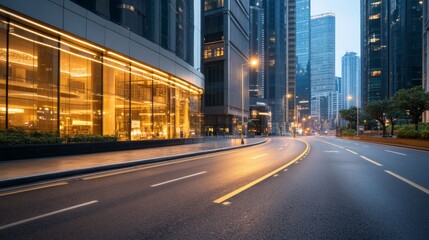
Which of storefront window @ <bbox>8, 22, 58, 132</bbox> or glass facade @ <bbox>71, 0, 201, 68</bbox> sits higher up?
glass facade @ <bbox>71, 0, 201, 68</bbox>

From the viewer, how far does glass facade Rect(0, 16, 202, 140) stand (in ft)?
55.8

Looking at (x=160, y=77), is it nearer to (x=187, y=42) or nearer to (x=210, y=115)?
(x=187, y=42)

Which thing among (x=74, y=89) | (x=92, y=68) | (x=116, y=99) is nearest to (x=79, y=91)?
(x=74, y=89)

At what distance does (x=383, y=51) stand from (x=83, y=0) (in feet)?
492

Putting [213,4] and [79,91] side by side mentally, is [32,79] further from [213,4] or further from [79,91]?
[213,4]

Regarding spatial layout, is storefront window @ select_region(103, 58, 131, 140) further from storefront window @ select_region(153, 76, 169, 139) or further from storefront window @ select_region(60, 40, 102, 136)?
storefront window @ select_region(153, 76, 169, 139)

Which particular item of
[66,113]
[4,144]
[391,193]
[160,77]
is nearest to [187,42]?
[160,77]

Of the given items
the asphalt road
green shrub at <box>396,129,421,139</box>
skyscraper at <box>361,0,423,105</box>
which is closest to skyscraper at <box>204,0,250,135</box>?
green shrub at <box>396,129,421,139</box>

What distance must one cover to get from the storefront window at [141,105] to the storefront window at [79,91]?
164 inches

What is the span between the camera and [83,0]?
2045 centimetres

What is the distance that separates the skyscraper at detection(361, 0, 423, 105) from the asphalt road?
409 ft

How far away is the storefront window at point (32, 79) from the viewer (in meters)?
17.0

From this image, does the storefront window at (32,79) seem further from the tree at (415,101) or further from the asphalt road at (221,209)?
the tree at (415,101)

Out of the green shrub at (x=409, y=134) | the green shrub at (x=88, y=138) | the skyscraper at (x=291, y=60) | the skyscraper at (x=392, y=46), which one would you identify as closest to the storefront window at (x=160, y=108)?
the green shrub at (x=88, y=138)
